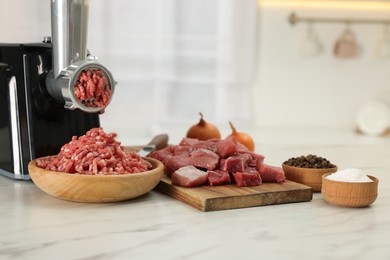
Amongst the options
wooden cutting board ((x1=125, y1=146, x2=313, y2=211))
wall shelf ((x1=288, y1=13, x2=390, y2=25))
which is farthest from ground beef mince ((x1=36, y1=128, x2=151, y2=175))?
wall shelf ((x1=288, y1=13, x2=390, y2=25))

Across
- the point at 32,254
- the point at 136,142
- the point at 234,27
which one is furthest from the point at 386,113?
the point at 32,254

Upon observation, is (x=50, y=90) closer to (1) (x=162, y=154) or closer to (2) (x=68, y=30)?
(2) (x=68, y=30)

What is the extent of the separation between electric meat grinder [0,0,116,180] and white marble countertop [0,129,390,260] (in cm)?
11

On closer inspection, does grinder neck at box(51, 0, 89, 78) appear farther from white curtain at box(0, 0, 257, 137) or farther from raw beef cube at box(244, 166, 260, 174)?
white curtain at box(0, 0, 257, 137)

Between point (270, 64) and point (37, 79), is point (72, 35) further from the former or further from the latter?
point (270, 64)

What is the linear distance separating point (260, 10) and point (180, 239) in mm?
2000

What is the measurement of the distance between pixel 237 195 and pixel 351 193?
217 mm

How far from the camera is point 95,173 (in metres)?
1.21

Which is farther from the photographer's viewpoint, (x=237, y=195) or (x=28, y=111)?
(x=28, y=111)

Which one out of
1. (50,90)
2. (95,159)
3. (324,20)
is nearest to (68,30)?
(50,90)

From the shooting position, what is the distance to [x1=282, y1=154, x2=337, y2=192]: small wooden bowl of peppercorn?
1353mm

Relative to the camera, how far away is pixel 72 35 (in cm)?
130

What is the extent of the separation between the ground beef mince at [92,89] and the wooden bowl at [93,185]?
0.17 meters

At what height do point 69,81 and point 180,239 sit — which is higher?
point 69,81
